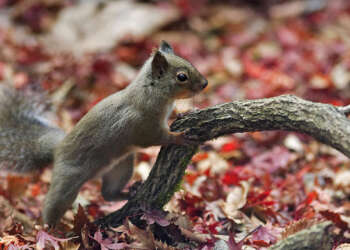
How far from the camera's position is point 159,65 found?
11.0 ft

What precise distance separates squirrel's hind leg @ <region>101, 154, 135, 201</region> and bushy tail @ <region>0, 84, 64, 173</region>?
0.51 m

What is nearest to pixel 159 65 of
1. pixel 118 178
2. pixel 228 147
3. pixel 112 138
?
pixel 112 138

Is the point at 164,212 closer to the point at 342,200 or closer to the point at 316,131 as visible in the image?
the point at 316,131

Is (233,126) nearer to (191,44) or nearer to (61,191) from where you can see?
(61,191)

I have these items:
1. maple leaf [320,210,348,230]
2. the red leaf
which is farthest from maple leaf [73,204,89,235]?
the red leaf

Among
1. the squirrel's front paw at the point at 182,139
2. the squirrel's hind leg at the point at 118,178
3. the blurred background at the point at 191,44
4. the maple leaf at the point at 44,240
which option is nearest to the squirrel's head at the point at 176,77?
the squirrel's front paw at the point at 182,139

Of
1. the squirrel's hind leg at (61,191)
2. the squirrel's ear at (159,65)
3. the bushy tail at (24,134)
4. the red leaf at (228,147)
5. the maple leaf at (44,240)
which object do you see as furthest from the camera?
the red leaf at (228,147)

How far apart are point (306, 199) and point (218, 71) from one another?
3324 millimetres

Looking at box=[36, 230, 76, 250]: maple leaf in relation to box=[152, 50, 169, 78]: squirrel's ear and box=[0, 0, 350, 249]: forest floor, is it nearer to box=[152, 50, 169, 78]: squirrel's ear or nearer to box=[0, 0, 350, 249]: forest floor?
box=[0, 0, 350, 249]: forest floor

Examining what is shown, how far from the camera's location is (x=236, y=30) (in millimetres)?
7855

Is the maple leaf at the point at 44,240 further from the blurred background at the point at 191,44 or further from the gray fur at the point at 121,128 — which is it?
the blurred background at the point at 191,44

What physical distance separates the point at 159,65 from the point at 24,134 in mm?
1395

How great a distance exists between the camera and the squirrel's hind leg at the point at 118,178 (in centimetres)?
388

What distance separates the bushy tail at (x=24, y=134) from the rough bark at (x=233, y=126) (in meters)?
0.79
